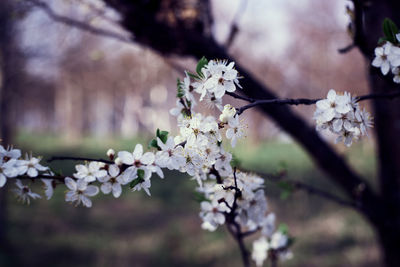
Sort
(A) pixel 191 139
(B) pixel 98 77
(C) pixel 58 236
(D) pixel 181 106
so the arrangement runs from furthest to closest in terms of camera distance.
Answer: (B) pixel 98 77 → (C) pixel 58 236 → (D) pixel 181 106 → (A) pixel 191 139

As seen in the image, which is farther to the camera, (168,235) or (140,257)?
(168,235)

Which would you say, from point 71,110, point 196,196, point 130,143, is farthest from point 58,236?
point 71,110

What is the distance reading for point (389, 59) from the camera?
0.91 meters

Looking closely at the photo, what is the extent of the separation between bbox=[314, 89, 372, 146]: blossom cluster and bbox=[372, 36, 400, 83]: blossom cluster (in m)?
0.13

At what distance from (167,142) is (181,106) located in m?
0.23

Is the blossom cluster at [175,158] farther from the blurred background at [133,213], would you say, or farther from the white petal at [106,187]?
the blurred background at [133,213]

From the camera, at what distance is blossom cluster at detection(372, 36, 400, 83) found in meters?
0.90

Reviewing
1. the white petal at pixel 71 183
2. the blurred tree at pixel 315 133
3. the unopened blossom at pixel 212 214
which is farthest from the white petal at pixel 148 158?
the blurred tree at pixel 315 133

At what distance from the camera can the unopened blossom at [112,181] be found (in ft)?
2.87

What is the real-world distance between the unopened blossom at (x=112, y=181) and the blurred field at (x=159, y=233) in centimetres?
373

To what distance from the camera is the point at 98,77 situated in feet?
48.9

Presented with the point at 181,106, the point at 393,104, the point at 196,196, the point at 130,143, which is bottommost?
the point at 196,196

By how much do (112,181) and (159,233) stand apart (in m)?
4.81

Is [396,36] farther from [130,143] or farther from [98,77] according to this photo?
[98,77]
